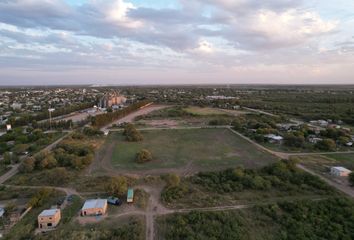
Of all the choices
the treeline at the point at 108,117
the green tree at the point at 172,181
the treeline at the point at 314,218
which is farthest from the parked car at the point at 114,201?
→ the treeline at the point at 108,117

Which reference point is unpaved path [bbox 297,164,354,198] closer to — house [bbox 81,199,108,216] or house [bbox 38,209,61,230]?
house [bbox 81,199,108,216]

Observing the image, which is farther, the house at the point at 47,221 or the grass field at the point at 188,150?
the grass field at the point at 188,150

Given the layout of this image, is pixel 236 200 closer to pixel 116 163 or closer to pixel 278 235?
pixel 278 235

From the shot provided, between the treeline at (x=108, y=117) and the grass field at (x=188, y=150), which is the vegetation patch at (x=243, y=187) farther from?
the treeline at (x=108, y=117)

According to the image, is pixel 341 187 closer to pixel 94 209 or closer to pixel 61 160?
pixel 94 209

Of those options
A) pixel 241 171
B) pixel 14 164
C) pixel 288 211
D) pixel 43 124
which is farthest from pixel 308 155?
pixel 43 124

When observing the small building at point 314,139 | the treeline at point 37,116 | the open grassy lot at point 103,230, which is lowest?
the open grassy lot at point 103,230

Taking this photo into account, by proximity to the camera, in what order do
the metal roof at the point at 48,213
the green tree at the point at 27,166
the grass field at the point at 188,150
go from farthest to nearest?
the grass field at the point at 188,150 < the green tree at the point at 27,166 < the metal roof at the point at 48,213
